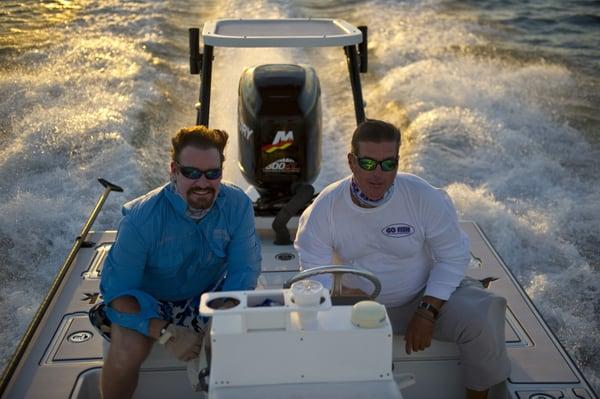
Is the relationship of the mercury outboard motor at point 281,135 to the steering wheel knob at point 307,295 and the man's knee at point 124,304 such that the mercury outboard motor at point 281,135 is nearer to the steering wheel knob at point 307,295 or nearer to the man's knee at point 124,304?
the man's knee at point 124,304

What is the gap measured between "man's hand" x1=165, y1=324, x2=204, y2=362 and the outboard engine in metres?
1.57

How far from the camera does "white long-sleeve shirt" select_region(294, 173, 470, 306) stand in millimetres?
2492

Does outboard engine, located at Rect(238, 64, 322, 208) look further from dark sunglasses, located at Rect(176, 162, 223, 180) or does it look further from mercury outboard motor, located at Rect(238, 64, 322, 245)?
dark sunglasses, located at Rect(176, 162, 223, 180)

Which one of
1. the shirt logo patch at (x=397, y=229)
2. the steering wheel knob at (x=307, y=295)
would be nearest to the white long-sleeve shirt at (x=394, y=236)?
the shirt logo patch at (x=397, y=229)

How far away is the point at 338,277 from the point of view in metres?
2.43

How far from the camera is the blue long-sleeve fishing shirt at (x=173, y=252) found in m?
2.34

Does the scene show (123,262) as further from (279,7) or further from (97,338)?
(279,7)

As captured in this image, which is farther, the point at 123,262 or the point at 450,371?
the point at 450,371

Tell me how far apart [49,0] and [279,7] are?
3.61 metres

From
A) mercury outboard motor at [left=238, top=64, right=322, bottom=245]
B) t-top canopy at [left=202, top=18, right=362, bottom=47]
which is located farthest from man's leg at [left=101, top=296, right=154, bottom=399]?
A: t-top canopy at [left=202, top=18, right=362, bottom=47]

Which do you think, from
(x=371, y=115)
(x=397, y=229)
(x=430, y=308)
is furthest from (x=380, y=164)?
(x=371, y=115)

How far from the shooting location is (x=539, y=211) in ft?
17.0

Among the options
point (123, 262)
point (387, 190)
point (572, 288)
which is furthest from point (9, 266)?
point (572, 288)

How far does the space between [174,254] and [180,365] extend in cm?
46
